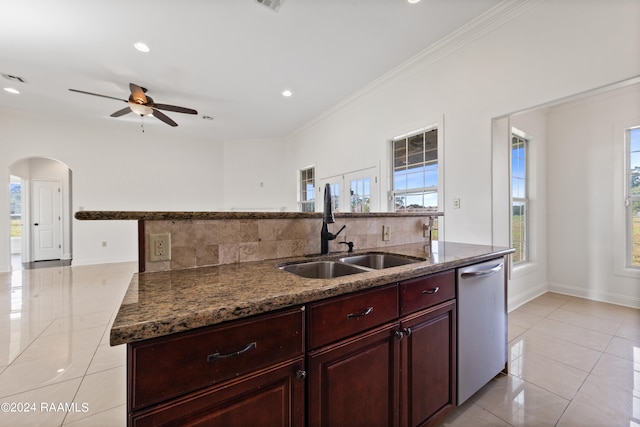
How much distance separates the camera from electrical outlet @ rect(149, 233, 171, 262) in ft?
3.65

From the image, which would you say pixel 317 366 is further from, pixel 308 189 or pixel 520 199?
pixel 308 189

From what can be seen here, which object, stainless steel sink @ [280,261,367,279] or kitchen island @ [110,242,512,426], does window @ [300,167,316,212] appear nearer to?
stainless steel sink @ [280,261,367,279]

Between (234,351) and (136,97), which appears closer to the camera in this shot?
(234,351)

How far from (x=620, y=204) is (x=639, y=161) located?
1.72ft

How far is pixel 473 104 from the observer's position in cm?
286

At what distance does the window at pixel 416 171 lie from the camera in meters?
3.37

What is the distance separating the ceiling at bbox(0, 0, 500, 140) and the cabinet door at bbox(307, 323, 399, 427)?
292 cm

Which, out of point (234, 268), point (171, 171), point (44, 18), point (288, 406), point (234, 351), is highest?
point (44, 18)

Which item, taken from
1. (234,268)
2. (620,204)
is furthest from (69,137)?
(620,204)

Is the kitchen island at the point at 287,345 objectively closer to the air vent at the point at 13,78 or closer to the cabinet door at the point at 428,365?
the cabinet door at the point at 428,365

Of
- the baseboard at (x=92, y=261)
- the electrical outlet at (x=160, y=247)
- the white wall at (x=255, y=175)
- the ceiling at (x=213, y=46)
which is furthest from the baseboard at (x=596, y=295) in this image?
the baseboard at (x=92, y=261)

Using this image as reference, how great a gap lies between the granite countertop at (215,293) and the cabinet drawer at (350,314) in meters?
0.04

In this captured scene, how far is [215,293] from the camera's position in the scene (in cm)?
84

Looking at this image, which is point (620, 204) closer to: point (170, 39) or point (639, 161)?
point (639, 161)
